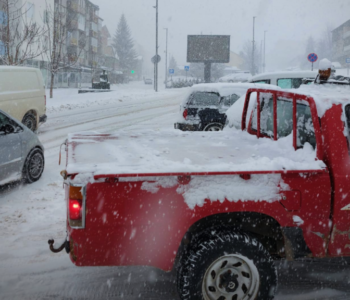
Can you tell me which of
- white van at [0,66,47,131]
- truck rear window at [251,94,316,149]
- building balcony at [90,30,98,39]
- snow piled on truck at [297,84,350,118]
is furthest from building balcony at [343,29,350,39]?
snow piled on truck at [297,84,350,118]

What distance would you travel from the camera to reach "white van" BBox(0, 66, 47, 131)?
12.3m

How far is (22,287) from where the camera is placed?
3.93 meters

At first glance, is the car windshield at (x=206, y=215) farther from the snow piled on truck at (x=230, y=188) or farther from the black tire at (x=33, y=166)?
the black tire at (x=33, y=166)

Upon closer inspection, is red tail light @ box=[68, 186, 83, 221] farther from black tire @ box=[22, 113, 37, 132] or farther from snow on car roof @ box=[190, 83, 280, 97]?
black tire @ box=[22, 113, 37, 132]

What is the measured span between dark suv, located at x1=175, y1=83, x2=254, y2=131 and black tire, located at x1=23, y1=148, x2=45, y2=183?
15.6 ft

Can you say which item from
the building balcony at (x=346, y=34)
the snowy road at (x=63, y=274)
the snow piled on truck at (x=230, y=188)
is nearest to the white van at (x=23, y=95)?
the snowy road at (x=63, y=274)

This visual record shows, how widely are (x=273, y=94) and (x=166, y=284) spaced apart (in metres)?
2.10

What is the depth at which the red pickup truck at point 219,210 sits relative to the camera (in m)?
3.08

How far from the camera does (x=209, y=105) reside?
11430 millimetres

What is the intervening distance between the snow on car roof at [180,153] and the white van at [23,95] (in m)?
8.28

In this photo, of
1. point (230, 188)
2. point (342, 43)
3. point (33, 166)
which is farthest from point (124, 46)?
point (230, 188)

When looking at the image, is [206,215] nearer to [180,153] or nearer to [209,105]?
[180,153]

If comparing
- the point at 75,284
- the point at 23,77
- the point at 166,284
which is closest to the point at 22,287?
the point at 75,284

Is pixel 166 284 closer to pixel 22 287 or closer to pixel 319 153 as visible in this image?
pixel 22 287
